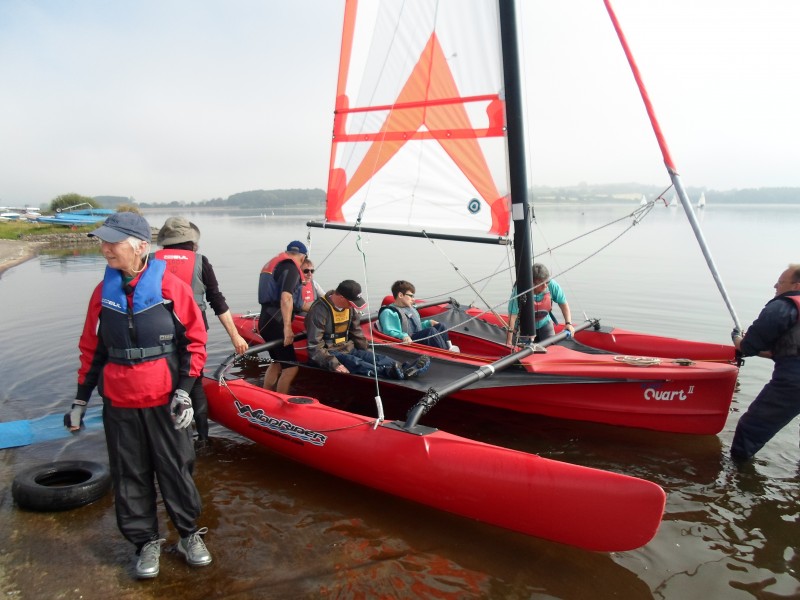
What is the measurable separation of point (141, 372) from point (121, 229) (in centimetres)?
71

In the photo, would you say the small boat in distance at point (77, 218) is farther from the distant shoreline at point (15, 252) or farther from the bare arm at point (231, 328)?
the bare arm at point (231, 328)

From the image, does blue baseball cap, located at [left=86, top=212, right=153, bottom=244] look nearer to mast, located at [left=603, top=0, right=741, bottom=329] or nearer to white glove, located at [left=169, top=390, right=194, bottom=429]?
white glove, located at [left=169, top=390, right=194, bottom=429]

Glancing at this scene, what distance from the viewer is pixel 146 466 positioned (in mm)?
2770

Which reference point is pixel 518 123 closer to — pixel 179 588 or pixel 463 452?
pixel 463 452

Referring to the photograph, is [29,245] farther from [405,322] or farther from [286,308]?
[405,322]

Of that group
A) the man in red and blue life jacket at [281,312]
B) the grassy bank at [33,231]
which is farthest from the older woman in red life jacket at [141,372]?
the grassy bank at [33,231]

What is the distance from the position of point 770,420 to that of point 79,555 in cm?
493

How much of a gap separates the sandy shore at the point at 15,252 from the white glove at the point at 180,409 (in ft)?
59.0

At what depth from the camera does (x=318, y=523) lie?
3.52 meters

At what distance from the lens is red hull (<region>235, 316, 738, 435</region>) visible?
441 cm

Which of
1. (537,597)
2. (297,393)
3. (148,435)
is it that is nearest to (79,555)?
(148,435)

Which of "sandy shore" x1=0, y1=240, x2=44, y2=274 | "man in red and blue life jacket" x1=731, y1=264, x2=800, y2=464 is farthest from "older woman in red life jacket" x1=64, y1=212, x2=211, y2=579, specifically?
"sandy shore" x1=0, y1=240, x2=44, y2=274

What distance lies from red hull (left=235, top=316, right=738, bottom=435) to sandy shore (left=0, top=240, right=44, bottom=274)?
18.2 m

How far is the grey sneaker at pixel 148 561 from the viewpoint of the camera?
9.30 feet
